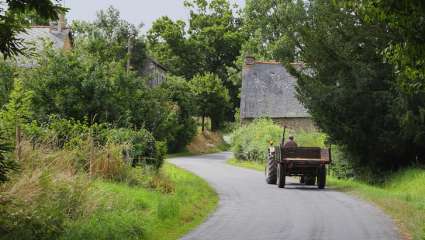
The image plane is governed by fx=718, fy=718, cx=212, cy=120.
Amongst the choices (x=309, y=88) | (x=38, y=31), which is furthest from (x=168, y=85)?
(x=309, y=88)

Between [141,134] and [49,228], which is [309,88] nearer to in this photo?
[141,134]

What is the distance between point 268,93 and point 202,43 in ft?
93.2

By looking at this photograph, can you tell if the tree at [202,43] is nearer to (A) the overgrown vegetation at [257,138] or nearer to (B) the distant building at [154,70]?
(B) the distant building at [154,70]

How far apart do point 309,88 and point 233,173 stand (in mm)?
7664

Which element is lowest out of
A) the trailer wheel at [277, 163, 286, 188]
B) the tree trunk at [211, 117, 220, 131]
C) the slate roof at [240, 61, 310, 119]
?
the trailer wheel at [277, 163, 286, 188]

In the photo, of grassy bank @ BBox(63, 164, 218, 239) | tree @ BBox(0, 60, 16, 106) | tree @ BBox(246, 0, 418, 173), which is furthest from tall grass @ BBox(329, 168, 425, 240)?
tree @ BBox(0, 60, 16, 106)

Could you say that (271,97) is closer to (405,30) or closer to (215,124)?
(215,124)

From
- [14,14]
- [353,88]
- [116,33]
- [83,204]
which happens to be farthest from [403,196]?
[116,33]

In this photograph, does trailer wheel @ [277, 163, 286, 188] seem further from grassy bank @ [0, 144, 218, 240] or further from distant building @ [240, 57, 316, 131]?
distant building @ [240, 57, 316, 131]

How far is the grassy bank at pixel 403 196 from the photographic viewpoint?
50.6 feet

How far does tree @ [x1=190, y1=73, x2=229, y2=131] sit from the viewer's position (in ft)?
247

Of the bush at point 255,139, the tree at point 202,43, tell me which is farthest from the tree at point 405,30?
the tree at point 202,43

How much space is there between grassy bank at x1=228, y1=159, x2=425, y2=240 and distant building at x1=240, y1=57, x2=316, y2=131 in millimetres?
Result: 28092

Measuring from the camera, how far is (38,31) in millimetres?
61375
